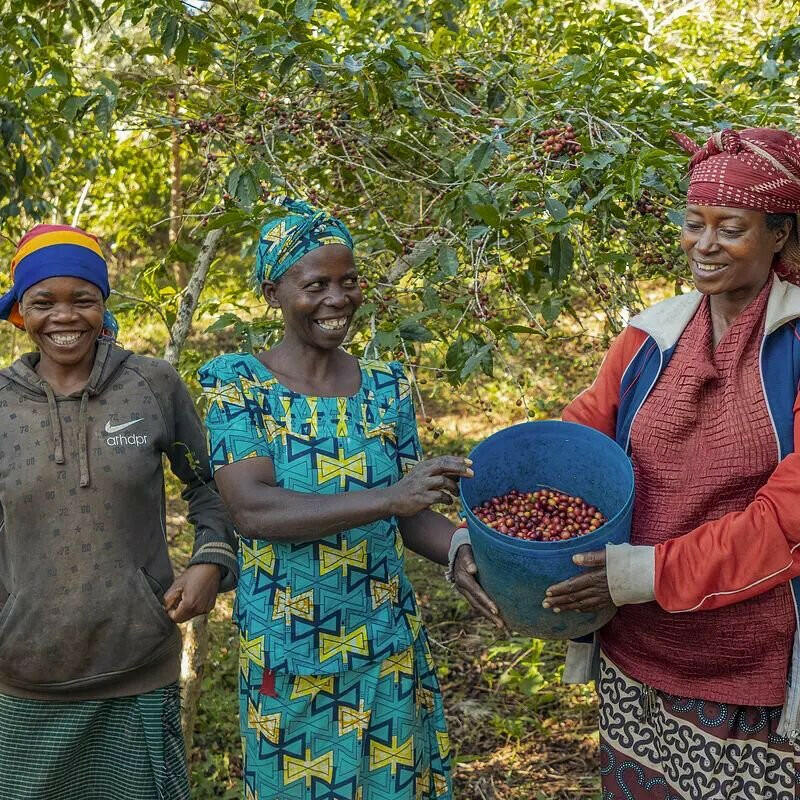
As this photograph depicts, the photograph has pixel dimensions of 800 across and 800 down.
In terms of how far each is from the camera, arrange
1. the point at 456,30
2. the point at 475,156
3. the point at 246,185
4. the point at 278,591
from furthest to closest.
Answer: the point at 456,30 → the point at 246,185 → the point at 475,156 → the point at 278,591

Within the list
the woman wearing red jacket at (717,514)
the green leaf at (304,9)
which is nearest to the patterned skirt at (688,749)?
the woman wearing red jacket at (717,514)

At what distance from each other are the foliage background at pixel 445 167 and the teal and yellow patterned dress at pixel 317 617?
46cm

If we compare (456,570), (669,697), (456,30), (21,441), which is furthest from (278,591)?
(456,30)

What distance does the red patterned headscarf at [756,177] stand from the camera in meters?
1.69

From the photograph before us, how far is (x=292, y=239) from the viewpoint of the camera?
74.2 inches

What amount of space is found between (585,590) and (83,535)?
102 cm

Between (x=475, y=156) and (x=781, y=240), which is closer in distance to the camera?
(x=781, y=240)

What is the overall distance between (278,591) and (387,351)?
3.00ft

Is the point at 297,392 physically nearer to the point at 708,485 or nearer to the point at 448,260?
the point at 448,260

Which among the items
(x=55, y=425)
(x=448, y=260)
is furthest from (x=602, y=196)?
(x=55, y=425)

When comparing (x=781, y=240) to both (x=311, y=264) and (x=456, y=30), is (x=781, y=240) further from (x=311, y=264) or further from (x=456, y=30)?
(x=456, y=30)

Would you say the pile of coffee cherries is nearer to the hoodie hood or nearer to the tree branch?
the hoodie hood

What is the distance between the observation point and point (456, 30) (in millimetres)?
3578

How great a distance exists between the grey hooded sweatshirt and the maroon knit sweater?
103cm
